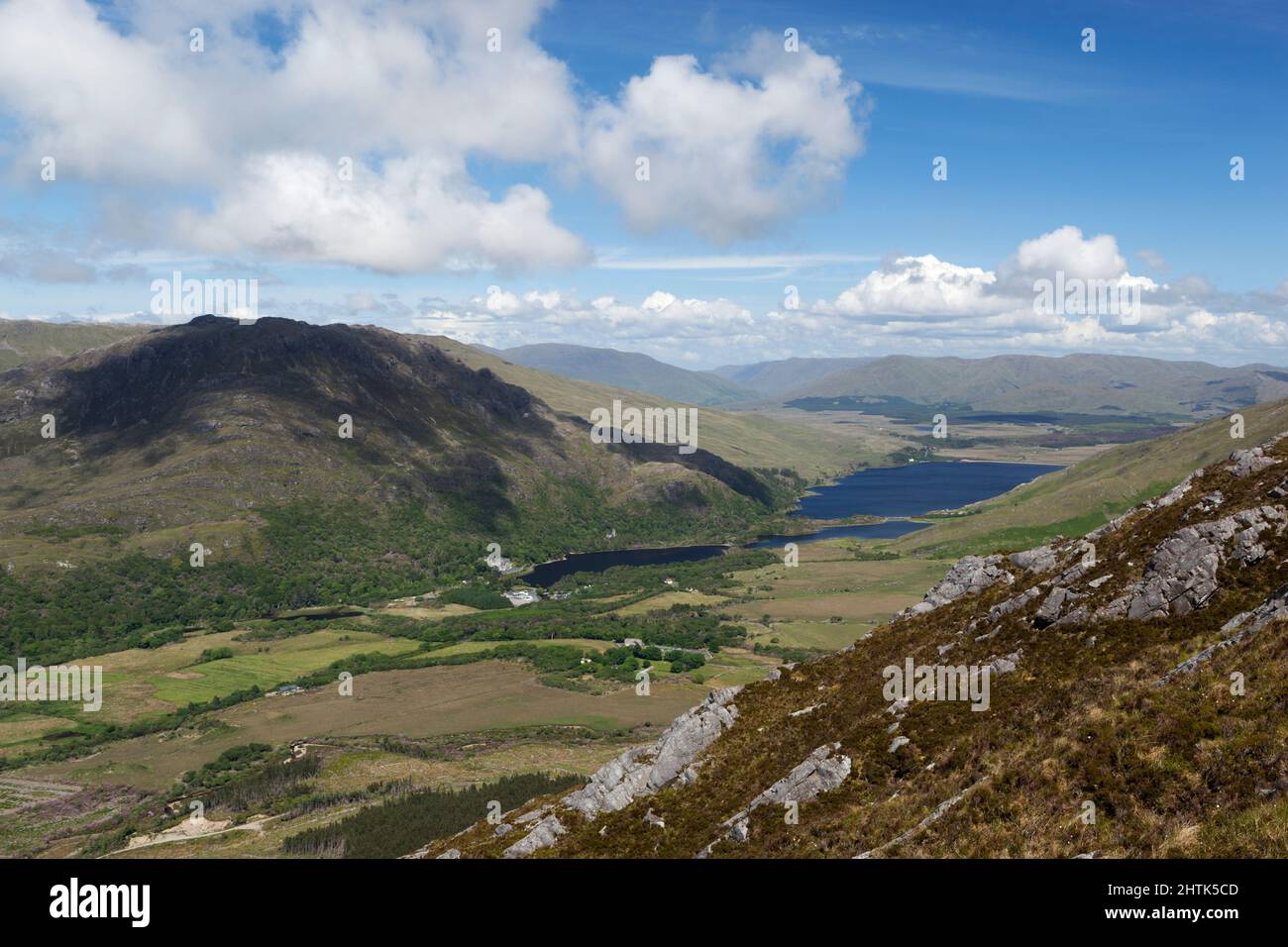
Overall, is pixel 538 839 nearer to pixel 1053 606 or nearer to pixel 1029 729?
pixel 1029 729

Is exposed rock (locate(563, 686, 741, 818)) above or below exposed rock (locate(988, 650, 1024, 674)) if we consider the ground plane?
below

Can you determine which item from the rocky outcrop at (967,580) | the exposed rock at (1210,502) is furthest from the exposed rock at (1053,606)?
the rocky outcrop at (967,580)

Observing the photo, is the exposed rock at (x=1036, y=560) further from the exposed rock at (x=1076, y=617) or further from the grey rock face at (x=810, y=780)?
the grey rock face at (x=810, y=780)

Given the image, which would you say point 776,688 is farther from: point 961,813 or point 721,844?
point 961,813

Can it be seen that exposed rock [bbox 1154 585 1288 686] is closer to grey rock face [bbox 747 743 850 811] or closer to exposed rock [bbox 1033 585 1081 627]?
exposed rock [bbox 1033 585 1081 627]

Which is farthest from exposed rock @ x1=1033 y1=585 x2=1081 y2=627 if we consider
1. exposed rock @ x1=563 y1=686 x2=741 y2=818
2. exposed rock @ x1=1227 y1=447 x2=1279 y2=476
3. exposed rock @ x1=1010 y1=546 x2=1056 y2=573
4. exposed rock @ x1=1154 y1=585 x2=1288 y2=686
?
exposed rock @ x1=563 y1=686 x2=741 y2=818
